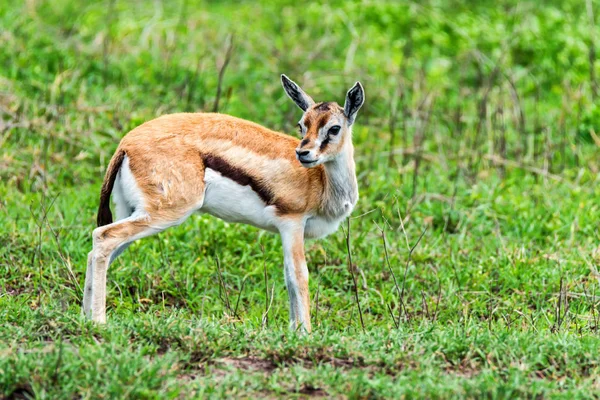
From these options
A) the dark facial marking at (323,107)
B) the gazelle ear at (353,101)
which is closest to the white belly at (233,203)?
the dark facial marking at (323,107)

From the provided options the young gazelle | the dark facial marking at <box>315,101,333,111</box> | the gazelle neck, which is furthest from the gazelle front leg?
the dark facial marking at <box>315,101,333,111</box>

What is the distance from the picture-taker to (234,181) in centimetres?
598

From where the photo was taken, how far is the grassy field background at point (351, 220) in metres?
4.88

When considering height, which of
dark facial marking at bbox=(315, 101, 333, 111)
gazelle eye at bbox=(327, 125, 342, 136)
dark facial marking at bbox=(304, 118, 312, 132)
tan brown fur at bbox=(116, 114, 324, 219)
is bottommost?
tan brown fur at bbox=(116, 114, 324, 219)

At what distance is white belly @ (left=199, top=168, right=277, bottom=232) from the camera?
19.5 feet

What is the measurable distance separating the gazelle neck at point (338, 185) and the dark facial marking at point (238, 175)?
36 centimetres

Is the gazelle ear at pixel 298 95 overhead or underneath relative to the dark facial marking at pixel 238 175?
overhead

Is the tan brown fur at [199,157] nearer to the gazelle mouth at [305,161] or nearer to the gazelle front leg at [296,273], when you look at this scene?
the gazelle front leg at [296,273]

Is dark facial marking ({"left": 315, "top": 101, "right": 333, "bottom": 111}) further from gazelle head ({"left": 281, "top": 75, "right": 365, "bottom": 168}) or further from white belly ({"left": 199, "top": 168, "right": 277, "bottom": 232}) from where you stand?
white belly ({"left": 199, "top": 168, "right": 277, "bottom": 232})

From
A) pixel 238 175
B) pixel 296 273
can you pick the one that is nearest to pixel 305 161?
pixel 238 175

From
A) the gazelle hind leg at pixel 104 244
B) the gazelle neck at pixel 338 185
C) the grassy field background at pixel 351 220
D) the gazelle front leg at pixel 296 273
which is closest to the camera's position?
the grassy field background at pixel 351 220

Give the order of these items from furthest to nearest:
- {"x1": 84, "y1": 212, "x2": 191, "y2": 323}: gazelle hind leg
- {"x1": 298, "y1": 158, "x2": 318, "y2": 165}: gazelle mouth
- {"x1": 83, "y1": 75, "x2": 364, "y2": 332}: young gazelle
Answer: {"x1": 298, "y1": 158, "x2": 318, "y2": 165}: gazelle mouth, {"x1": 83, "y1": 75, "x2": 364, "y2": 332}: young gazelle, {"x1": 84, "y1": 212, "x2": 191, "y2": 323}: gazelle hind leg

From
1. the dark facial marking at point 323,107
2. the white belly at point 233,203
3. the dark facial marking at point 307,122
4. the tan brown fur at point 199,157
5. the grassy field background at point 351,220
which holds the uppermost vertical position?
the dark facial marking at point 323,107

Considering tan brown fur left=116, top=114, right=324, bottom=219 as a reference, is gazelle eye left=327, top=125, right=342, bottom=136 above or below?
above
